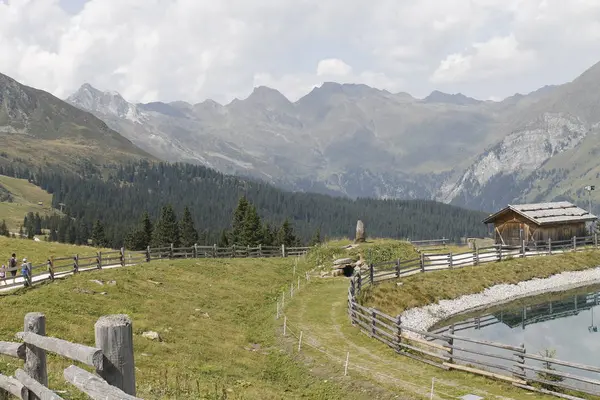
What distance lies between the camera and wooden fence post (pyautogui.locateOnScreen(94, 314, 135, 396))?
21.1ft

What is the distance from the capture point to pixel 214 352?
27.4 m

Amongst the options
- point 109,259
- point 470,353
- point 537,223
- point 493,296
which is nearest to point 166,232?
point 109,259

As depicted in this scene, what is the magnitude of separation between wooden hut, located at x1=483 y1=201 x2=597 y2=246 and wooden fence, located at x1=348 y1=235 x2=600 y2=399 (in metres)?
12.8

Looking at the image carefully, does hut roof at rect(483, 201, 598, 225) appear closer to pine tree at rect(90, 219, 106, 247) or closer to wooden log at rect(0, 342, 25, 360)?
wooden log at rect(0, 342, 25, 360)

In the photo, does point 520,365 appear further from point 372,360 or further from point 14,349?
point 14,349

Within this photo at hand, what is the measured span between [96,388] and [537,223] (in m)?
70.4

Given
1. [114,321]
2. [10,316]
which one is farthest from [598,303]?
[114,321]

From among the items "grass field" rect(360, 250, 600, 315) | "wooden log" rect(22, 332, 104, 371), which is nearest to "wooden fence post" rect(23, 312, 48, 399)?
"wooden log" rect(22, 332, 104, 371)

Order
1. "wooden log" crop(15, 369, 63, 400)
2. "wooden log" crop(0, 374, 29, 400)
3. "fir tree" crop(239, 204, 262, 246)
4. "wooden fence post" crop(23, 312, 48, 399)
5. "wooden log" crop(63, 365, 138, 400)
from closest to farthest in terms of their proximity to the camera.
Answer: "wooden log" crop(63, 365, 138, 400) → "wooden log" crop(15, 369, 63, 400) → "wooden log" crop(0, 374, 29, 400) → "wooden fence post" crop(23, 312, 48, 399) → "fir tree" crop(239, 204, 262, 246)

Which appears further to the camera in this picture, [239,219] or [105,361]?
[239,219]

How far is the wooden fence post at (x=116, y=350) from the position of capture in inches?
253

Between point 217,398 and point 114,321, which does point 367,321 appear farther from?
point 114,321

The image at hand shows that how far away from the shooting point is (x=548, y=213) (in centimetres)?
7106

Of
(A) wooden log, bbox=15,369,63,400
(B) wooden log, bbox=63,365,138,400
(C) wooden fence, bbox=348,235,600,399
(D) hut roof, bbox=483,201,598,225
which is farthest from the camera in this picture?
(D) hut roof, bbox=483,201,598,225
